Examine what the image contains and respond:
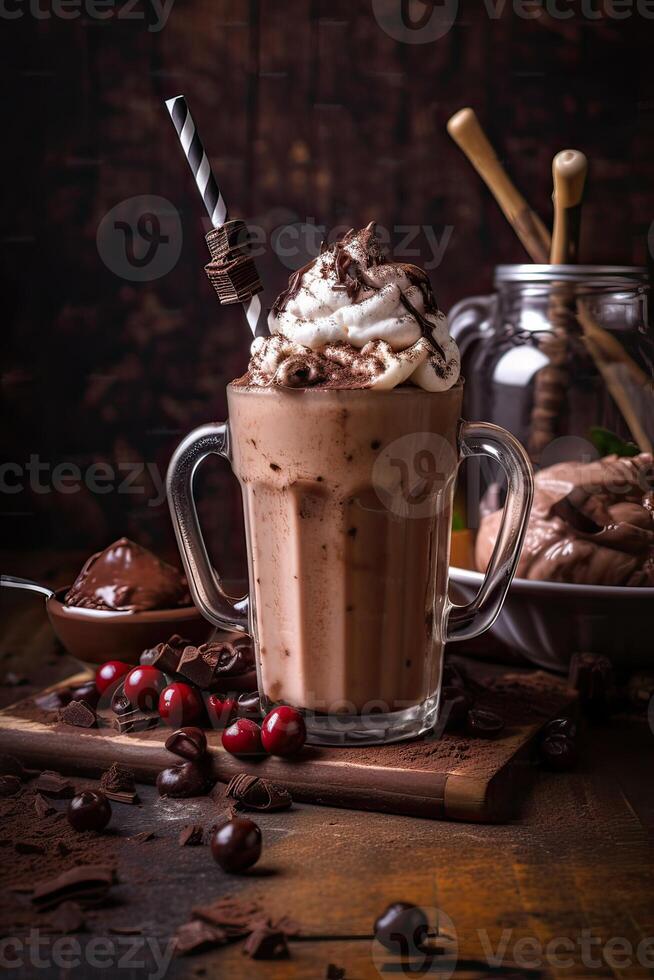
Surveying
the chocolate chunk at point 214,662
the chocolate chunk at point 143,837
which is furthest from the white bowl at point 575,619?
the chocolate chunk at point 143,837

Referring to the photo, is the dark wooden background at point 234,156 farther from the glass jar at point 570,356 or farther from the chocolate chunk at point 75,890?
the chocolate chunk at point 75,890

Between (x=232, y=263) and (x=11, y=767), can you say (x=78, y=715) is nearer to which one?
(x=11, y=767)

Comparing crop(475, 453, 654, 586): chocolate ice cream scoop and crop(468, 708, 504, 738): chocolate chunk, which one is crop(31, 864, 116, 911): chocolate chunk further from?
crop(475, 453, 654, 586): chocolate ice cream scoop

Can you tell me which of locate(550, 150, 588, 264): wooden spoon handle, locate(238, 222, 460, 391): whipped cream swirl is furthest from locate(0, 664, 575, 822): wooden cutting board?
locate(550, 150, 588, 264): wooden spoon handle

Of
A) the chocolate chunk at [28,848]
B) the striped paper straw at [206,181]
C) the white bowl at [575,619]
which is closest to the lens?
the chocolate chunk at [28,848]

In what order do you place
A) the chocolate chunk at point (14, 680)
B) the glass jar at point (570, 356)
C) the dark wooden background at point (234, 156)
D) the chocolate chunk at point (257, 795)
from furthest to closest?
the dark wooden background at point (234, 156) < the glass jar at point (570, 356) < the chocolate chunk at point (14, 680) < the chocolate chunk at point (257, 795)

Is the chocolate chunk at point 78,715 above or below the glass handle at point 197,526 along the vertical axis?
below

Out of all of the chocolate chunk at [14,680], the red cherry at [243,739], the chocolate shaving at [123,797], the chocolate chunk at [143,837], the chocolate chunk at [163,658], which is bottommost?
the chocolate chunk at [14,680]

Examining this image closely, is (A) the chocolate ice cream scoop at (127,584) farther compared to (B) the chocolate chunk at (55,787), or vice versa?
(A) the chocolate ice cream scoop at (127,584)
